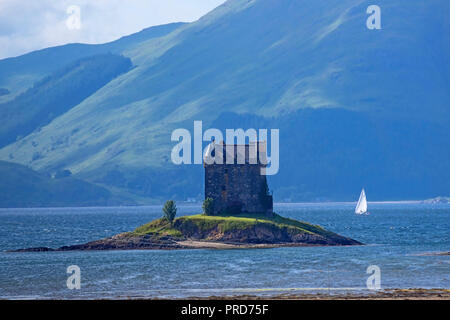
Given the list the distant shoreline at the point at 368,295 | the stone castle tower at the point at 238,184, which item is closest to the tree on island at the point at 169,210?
the stone castle tower at the point at 238,184

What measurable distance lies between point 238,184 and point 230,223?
24.5 ft

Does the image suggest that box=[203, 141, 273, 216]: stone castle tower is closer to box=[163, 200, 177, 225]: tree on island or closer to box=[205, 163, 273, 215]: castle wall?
box=[205, 163, 273, 215]: castle wall

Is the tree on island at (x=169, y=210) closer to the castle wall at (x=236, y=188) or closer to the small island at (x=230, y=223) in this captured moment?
the small island at (x=230, y=223)

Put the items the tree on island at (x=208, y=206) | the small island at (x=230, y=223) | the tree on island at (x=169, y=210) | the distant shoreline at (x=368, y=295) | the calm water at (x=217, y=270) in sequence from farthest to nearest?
the tree on island at (x=208, y=206) → the tree on island at (x=169, y=210) → the small island at (x=230, y=223) → the calm water at (x=217, y=270) → the distant shoreline at (x=368, y=295)

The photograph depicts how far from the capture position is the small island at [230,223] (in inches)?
4592

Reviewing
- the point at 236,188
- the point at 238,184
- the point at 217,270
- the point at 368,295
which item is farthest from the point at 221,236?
the point at 368,295

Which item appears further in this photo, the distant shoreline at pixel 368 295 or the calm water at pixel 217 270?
the calm water at pixel 217 270

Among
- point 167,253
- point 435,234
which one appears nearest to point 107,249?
point 167,253

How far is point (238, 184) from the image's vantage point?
122 m
